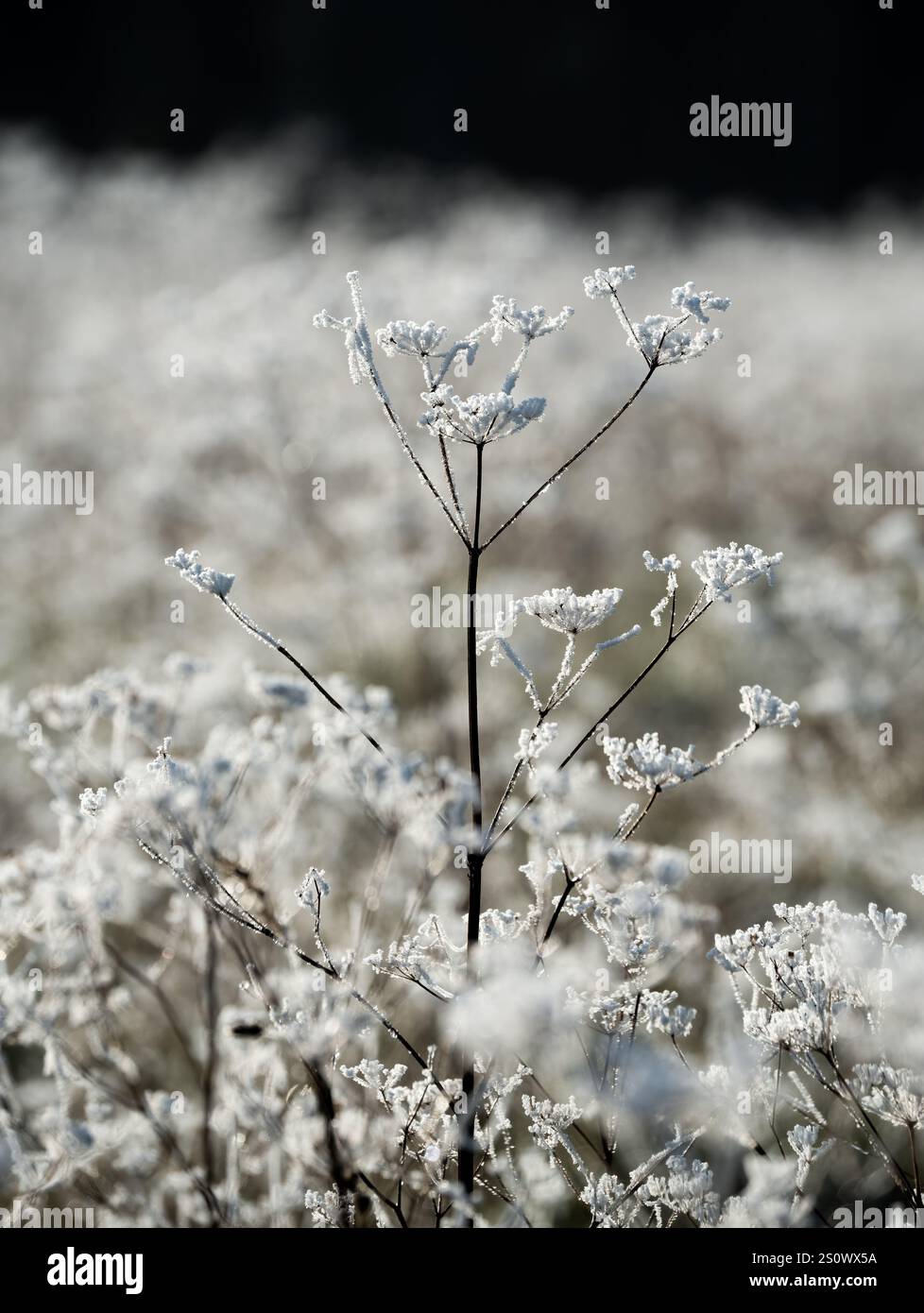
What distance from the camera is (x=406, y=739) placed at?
490cm

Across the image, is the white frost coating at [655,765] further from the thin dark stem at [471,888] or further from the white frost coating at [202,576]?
the white frost coating at [202,576]

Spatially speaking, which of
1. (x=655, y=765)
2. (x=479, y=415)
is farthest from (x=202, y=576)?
(x=655, y=765)

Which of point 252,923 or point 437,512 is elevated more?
point 437,512

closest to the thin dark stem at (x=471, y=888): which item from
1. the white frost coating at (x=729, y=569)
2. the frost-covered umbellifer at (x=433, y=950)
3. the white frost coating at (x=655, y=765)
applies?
the frost-covered umbellifer at (x=433, y=950)

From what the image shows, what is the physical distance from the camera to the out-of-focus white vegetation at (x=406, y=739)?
5.28 feet

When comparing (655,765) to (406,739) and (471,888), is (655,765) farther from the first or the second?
(406,739)

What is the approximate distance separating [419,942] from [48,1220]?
2.14 m

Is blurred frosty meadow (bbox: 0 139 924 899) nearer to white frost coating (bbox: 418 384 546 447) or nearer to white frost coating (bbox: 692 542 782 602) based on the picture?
white frost coating (bbox: 418 384 546 447)

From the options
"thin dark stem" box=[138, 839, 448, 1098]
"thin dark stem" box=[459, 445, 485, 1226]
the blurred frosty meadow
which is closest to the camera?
"thin dark stem" box=[138, 839, 448, 1098]

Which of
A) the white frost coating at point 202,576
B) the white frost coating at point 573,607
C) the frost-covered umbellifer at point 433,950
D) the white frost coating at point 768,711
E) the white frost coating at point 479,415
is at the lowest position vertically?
the frost-covered umbellifer at point 433,950

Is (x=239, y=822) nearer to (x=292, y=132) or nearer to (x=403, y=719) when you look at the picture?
(x=403, y=719)

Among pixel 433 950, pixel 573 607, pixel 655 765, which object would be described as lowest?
pixel 433 950

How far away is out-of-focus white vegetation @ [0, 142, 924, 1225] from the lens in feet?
5.28

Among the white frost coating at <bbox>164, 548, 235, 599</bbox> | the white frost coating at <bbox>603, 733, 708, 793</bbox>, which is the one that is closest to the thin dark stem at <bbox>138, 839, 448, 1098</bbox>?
the white frost coating at <bbox>164, 548, 235, 599</bbox>
